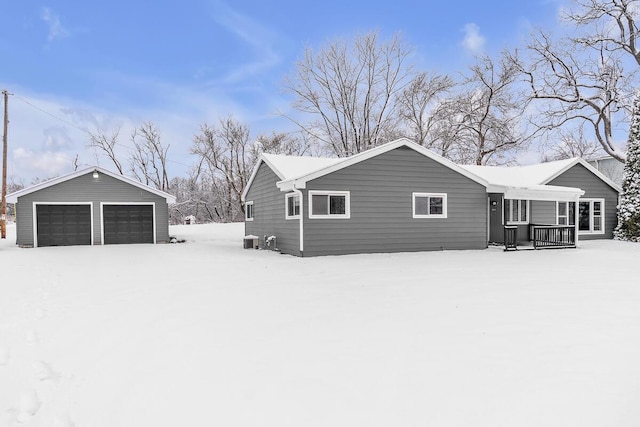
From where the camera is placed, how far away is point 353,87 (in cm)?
2880

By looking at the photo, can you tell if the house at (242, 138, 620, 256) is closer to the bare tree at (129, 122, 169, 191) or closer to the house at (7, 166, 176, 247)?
the house at (7, 166, 176, 247)

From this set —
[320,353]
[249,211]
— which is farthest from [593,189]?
[320,353]

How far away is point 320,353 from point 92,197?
661 inches

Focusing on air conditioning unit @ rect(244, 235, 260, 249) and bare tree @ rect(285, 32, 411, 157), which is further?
bare tree @ rect(285, 32, 411, 157)

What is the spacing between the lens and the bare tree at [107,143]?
3531 centimetres

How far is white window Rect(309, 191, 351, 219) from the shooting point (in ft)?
A: 39.0

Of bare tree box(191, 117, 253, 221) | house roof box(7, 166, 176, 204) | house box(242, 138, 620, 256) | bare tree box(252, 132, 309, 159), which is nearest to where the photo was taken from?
house box(242, 138, 620, 256)

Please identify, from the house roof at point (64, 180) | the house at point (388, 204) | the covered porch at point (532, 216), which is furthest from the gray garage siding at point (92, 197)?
the covered porch at point (532, 216)

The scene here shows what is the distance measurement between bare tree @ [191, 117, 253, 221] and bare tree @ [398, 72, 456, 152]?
47.8ft

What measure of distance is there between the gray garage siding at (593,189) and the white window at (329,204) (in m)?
10.4

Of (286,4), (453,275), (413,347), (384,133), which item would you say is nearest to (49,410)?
(413,347)

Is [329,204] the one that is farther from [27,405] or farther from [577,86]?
[577,86]

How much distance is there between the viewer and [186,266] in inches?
374

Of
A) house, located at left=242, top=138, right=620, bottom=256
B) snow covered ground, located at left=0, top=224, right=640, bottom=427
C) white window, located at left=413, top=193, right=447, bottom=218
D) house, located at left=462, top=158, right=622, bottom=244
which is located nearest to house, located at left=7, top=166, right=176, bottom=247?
house, located at left=242, top=138, right=620, bottom=256
